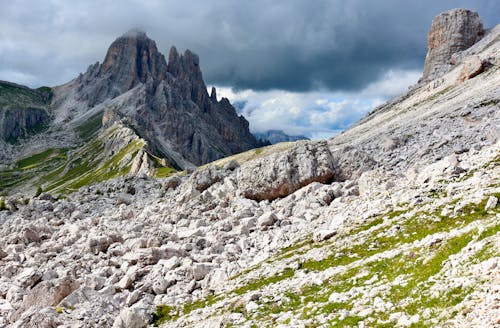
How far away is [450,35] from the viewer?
623 ft

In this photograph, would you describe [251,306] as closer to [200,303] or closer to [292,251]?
[200,303]

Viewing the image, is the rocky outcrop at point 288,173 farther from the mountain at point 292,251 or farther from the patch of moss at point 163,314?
the patch of moss at point 163,314

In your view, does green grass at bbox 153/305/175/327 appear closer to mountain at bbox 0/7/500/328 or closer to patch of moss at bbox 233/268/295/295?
mountain at bbox 0/7/500/328

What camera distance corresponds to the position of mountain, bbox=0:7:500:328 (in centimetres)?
1650

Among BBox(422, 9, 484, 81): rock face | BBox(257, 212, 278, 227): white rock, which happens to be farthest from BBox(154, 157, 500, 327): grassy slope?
BBox(422, 9, 484, 81): rock face

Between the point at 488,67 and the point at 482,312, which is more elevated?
the point at 488,67

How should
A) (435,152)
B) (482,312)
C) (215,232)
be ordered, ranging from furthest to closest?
(435,152)
(215,232)
(482,312)

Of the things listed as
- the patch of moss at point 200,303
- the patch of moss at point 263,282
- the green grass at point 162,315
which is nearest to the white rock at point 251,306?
the patch of moss at point 263,282

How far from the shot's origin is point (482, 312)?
11.5m

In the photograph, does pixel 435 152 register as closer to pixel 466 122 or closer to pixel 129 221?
pixel 466 122

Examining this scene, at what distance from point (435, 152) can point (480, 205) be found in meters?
31.9

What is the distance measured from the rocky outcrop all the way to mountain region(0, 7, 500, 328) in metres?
0.16

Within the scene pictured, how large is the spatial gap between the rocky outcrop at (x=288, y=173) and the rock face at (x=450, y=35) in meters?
156

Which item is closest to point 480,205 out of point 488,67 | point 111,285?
point 111,285
